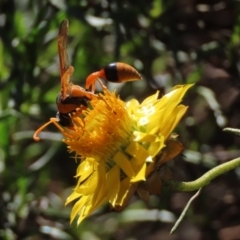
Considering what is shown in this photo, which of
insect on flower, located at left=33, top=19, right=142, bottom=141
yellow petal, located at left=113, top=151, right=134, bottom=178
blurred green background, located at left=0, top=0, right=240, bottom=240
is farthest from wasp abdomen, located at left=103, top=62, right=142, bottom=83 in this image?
blurred green background, located at left=0, top=0, right=240, bottom=240

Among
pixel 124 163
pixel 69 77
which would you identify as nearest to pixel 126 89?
pixel 69 77

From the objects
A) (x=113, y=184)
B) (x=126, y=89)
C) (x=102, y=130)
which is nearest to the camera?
(x=113, y=184)

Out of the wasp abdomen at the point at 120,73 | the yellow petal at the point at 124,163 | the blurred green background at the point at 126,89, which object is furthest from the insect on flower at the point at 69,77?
the blurred green background at the point at 126,89

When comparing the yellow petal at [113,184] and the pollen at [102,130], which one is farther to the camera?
the pollen at [102,130]

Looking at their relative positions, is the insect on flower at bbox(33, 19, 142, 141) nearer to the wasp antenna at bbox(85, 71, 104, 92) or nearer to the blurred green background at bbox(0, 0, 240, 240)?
the wasp antenna at bbox(85, 71, 104, 92)

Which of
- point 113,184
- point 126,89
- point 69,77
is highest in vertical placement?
point 69,77

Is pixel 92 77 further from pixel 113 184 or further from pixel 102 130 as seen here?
pixel 113 184

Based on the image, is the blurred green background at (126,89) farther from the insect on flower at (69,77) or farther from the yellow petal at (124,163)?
the yellow petal at (124,163)

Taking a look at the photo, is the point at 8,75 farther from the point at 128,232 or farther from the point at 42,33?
the point at 128,232
